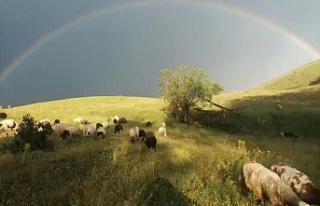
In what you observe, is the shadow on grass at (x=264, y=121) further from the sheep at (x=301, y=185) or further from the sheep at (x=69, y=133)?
the sheep at (x=301, y=185)

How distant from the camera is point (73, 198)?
12383 millimetres

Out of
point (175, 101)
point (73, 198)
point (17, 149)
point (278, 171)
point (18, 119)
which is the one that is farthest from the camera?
point (175, 101)

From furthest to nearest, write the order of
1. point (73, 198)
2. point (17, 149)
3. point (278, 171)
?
point (17, 149), point (278, 171), point (73, 198)

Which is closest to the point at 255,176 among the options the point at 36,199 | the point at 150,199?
the point at 150,199

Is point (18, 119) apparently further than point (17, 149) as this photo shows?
Yes

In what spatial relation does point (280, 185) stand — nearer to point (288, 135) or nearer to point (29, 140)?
point (29, 140)

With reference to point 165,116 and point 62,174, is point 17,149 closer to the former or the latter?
point 62,174

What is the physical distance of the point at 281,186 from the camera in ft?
42.4

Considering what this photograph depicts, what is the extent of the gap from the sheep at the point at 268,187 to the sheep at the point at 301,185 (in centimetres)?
43

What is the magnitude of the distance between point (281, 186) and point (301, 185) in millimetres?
824

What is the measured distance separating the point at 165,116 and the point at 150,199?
30.9 m

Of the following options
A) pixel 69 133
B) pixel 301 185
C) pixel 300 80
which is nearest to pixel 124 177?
pixel 301 185

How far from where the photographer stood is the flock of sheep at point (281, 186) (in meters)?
12.6

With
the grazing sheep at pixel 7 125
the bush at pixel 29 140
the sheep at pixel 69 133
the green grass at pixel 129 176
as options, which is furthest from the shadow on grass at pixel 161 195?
the grazing sheep at pixel 7 125
